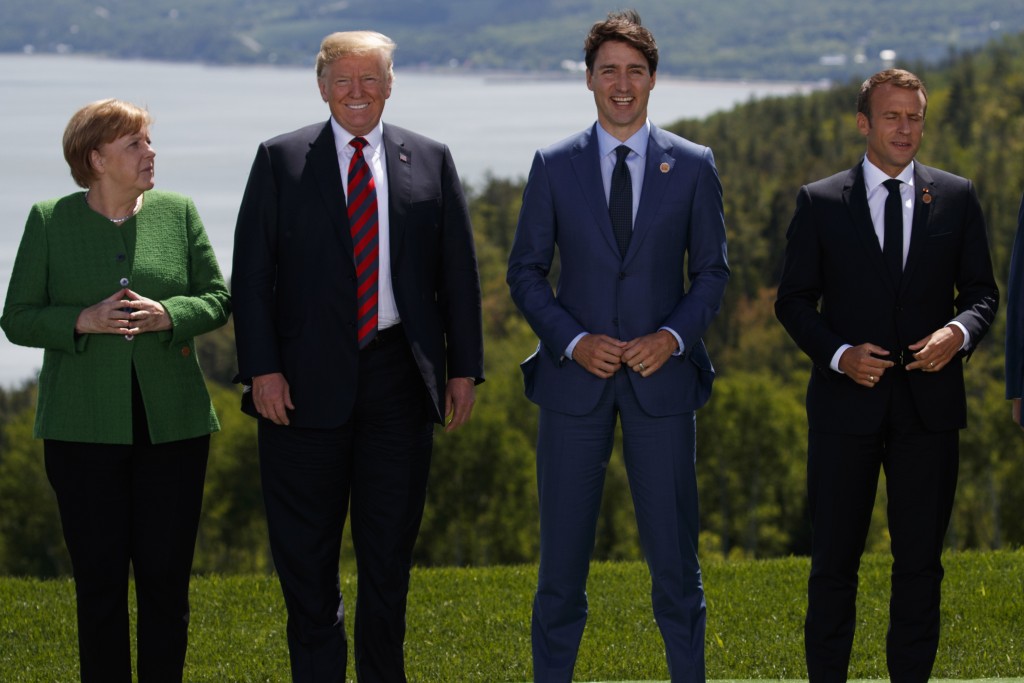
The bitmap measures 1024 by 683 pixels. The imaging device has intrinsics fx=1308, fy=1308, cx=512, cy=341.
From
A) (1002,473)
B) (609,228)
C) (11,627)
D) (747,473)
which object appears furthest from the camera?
(747,473)

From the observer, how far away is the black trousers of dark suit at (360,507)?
4.14 m

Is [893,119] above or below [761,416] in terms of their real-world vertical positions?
above

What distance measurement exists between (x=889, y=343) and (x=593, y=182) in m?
1.09

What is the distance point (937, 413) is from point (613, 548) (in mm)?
42927

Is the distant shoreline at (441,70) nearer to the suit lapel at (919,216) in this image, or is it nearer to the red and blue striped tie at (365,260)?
the suit lapel at (919,216)

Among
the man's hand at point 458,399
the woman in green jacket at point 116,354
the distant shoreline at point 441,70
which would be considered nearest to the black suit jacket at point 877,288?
the man's hand at point 458,399

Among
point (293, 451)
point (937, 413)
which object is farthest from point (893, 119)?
point (293, 451)

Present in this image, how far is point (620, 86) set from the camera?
13.4 ft

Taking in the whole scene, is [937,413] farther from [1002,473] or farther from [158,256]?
[1002,473]

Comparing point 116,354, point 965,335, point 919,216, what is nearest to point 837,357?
point 965,335

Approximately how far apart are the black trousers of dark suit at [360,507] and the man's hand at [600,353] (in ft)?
1.77

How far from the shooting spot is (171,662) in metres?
4.32

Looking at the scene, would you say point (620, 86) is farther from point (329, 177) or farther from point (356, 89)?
point (329, 177)

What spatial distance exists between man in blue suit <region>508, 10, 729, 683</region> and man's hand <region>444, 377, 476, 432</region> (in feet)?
0.76
